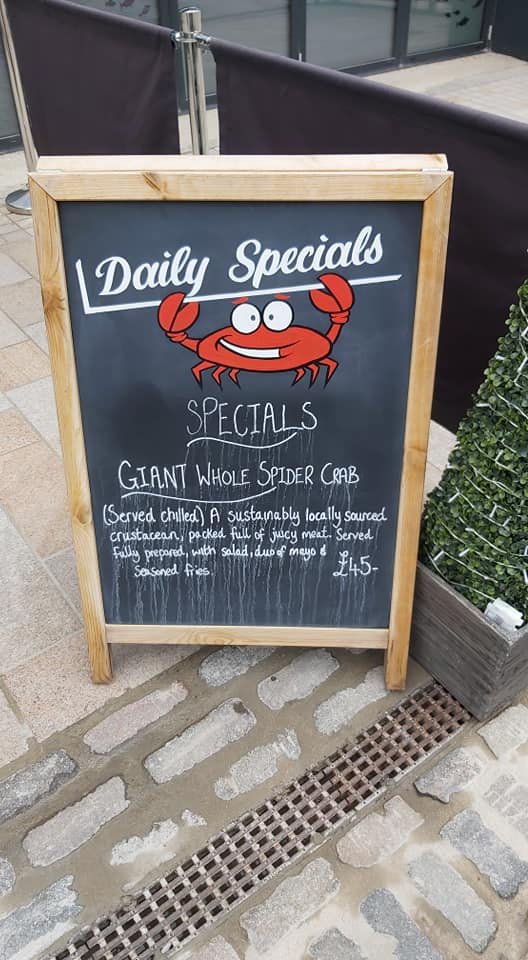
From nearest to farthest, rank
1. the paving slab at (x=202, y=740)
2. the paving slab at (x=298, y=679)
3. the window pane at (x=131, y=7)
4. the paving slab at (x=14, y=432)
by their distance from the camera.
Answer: the paving slab at (x=202, y=740) < the paving slab at (x=298, y=679) < the paving slab at (x=14, y=432) < the window pane at (x=131, y=7)

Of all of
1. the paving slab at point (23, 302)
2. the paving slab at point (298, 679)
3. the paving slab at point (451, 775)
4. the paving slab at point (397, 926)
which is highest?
the paving slab at point (23, 302)

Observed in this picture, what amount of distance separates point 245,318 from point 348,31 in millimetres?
8822

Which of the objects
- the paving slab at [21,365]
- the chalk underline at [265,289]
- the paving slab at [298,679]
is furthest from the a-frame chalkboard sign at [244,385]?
the paving slab at [21,365]

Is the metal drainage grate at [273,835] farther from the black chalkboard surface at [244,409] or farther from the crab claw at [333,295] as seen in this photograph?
the crab claw at [333,295]

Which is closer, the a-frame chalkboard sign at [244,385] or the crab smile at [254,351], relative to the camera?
the a-frame chalkboard sign at [244,385]

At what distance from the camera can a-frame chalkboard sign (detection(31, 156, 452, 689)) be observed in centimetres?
197

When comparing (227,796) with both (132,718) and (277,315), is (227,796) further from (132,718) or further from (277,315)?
(277,315)

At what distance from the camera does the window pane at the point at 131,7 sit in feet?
24.6

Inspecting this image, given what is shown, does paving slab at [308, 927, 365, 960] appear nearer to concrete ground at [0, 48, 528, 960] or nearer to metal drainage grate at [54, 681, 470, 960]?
concrete ground at [0, 48, 528, 960]

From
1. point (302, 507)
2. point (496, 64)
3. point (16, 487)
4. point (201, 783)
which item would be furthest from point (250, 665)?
point (496, 64)

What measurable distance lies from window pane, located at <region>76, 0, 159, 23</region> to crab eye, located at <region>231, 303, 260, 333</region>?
6.88 meters

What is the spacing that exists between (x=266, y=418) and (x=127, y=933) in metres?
1.52

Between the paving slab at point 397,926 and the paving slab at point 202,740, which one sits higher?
the paving slab at point 202,740

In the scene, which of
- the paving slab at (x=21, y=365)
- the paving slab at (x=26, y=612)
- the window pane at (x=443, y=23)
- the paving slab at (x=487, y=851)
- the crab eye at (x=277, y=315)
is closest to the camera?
the crab eye at (x=277, y=315)
